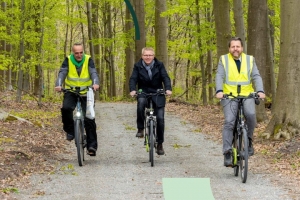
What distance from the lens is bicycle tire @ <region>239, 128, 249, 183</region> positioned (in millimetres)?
7418

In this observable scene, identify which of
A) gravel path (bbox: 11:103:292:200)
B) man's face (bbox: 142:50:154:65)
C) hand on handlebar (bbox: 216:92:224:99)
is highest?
man's face (bbox: 142:50:154:65)

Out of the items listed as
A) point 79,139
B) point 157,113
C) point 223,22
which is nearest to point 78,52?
point 79,139

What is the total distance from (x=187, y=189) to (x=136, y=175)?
Answer: 117cm

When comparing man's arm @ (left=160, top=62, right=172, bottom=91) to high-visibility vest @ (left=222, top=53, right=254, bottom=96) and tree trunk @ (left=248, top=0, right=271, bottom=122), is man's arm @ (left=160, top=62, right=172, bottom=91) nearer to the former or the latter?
high-visibility vest @ (left=222, top=53, right=254, bottom=96)

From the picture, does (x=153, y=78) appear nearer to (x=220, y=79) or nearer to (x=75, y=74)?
(x=75, y=74)

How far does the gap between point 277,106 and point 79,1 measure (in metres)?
20.4

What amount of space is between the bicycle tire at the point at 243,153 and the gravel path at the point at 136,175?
15cm

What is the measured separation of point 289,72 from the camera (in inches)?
433

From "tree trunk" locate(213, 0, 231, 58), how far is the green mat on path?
10361 millimetres

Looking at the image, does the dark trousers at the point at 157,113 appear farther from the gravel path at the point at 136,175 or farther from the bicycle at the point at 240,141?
the bicycle at the point at 240,141

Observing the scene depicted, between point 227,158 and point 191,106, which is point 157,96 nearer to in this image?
point 227,158

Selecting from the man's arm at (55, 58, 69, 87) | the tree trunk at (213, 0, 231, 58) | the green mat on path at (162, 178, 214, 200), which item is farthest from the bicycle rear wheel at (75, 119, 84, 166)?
the tree trunk at (213, 0, 231, 58)

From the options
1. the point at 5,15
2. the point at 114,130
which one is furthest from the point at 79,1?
the point at 114,130

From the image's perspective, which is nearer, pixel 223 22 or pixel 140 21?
pixel 223 22
